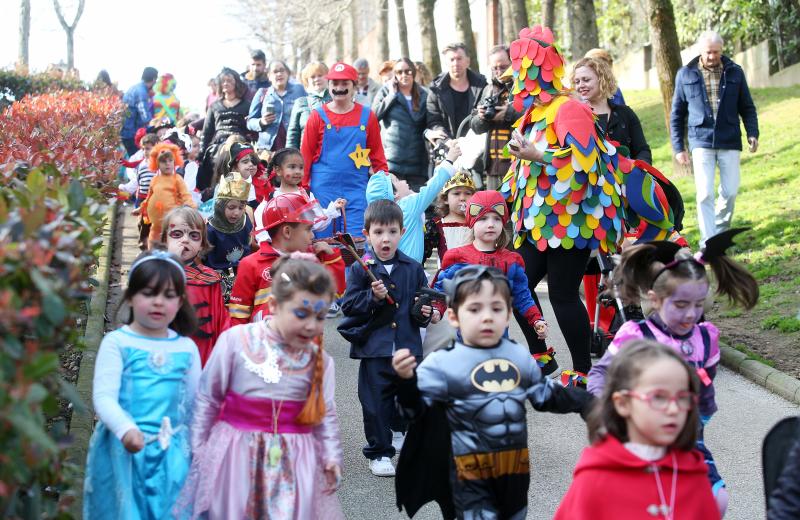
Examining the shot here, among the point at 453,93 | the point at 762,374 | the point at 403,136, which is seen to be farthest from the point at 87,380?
the point at 453,93

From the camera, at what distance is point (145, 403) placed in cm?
455

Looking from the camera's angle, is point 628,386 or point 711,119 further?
point 711,119

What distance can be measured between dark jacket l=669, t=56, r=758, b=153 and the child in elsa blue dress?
27.5 ft

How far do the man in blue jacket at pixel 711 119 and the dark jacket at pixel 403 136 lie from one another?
105 inches

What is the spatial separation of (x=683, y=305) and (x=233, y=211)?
4.13m

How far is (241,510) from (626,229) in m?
4.04

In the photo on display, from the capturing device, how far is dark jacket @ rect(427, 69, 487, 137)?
1175cm

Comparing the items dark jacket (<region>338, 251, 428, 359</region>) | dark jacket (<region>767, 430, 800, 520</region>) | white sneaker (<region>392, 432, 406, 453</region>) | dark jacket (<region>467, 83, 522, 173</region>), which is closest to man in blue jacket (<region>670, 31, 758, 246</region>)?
dark jacket (<region>467, 83, 522, 173</region>)

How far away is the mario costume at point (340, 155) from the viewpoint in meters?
9.55

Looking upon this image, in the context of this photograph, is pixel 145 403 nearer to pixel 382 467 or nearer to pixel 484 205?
pixel 382 467

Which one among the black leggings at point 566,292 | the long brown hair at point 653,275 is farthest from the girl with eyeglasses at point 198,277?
the black leggings at point 566,292

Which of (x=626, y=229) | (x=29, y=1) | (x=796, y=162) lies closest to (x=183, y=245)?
(x=626, y=229)


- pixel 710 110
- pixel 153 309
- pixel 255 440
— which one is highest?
pixel 710 110

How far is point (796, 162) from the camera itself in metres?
15.7
